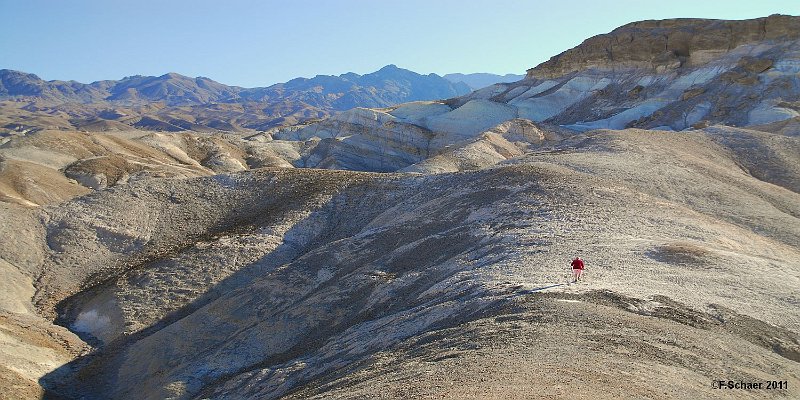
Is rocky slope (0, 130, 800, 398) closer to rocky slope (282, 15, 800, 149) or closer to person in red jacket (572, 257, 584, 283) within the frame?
person in red jacket (572, 257, 584, 283)

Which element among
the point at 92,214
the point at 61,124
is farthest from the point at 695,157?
the point at 61,124

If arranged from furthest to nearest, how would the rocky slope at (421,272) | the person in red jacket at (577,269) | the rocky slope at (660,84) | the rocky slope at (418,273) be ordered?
the rocky slope at (660,84) < the person in red jacket at (577,269) < the rocky slope at (421,272) < the rocky slope at (418,273)

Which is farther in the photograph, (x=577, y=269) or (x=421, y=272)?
(x=421, y=272)

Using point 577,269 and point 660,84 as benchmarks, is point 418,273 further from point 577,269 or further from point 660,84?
point 660,84

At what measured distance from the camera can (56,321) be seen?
79.1 ft

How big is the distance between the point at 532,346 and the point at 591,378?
1.86 m

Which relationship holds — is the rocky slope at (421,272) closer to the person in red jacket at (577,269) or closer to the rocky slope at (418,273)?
the rocky slope at (418,273)

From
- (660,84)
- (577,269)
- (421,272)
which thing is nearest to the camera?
(577,269)

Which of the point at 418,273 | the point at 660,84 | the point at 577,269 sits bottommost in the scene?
the point at 418,273

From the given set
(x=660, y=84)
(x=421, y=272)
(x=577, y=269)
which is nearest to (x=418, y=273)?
(x=421, y=272)

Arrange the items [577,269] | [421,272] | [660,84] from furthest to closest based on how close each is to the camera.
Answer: [660,84] → [421,272] → [577,269]

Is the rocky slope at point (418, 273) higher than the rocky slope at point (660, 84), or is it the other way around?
the rocky slope at point (660, 84)

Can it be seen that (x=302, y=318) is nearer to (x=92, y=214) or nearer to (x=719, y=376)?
(x=719, y=376)

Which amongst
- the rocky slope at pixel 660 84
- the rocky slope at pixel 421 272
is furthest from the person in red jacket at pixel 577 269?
the rocky slope at pixel 660 84
